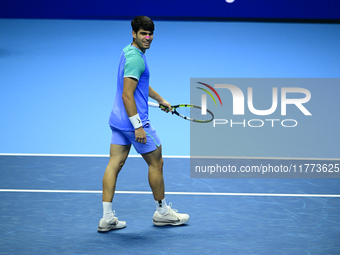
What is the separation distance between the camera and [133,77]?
3.15 metres

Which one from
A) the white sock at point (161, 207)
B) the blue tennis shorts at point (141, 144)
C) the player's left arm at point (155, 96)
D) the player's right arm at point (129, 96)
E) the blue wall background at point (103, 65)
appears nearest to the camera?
the player's right arm at point (129, 96)

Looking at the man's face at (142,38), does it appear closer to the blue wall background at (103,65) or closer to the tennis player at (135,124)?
A: the tennis player at (135,124)

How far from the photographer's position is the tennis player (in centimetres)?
318

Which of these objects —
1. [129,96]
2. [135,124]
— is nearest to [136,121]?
[135,124]

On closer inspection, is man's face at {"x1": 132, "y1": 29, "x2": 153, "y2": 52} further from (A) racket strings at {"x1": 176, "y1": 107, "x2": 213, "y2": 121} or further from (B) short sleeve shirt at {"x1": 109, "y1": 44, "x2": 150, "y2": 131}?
(A) racket strings at {"x1": 176, "y1": 107, "x2": 213, "y2": 121}

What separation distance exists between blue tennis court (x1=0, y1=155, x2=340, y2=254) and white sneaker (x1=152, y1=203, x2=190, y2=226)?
0.05m

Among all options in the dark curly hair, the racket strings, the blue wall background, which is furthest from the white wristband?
the blue wall background

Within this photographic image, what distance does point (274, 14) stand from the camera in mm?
Answer: 9828

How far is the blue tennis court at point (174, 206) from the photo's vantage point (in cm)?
317

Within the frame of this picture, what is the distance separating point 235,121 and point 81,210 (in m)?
3.50

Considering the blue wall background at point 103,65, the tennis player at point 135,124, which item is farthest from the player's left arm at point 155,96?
the blue wall background at point 103,65

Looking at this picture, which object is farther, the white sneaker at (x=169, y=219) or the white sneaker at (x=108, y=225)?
the white sneaker at (x=169, y=219)

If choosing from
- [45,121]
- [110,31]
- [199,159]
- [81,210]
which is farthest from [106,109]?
[81,210]

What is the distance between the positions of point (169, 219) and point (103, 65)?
5.33 meters
